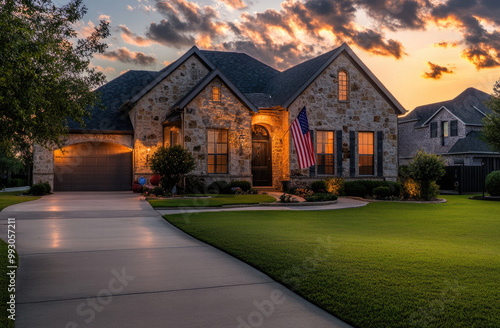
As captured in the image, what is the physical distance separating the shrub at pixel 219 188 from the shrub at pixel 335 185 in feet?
18.0

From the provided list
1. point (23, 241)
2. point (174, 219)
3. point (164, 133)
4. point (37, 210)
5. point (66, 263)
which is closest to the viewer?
point (66, 263)

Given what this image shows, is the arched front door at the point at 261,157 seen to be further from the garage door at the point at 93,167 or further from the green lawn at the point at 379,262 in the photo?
the green lawn at the point at 379,262

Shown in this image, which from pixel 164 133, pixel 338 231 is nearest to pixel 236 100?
pixel 164 133

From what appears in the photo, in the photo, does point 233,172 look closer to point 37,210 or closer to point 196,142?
point 196,142

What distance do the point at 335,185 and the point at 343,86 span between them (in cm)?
663

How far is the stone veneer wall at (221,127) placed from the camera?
2398 cm

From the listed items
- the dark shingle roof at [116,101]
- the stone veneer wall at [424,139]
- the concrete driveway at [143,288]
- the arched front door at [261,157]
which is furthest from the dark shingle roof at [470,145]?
the concrete driveway at [143,288]

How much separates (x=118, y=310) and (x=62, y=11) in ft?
42.2

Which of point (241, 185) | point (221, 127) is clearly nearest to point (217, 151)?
point (221, 127)

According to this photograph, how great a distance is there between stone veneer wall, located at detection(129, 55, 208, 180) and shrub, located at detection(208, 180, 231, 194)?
5152 millimetres

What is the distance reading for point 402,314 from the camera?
4617 millimetres

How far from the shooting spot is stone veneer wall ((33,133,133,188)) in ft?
88.4

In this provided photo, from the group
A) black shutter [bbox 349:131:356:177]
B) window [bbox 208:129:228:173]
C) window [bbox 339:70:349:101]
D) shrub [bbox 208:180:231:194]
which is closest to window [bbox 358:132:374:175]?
black shutter [bbox 349:131:356:177]

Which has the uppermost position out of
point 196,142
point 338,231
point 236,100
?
point 236,100
